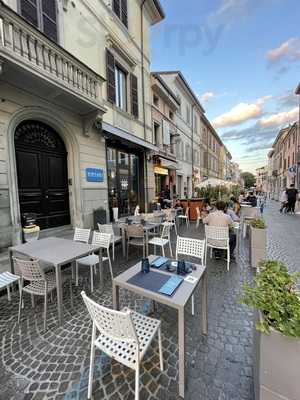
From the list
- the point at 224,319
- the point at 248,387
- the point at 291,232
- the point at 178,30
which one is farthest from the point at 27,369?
the point at 178,30

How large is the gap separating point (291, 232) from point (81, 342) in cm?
774

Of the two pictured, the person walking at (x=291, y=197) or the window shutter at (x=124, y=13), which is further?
the person walking at (x=291, y=197)

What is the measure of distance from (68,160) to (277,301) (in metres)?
6.44

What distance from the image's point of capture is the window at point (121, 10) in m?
7.58

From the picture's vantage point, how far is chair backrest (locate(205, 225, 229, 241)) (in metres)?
3.96

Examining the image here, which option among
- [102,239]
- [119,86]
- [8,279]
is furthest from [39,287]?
[119,86]

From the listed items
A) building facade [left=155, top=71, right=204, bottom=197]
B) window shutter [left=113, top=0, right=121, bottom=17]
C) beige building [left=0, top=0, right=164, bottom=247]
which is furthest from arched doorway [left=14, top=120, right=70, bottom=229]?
building facade [left=155, top=71, right=204, bottom=197]

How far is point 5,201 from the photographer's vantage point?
4.30m

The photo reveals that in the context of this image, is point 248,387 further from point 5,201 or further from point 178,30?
point 178,30

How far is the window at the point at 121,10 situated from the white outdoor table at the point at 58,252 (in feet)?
30.8

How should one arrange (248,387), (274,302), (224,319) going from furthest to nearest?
(224,319) < (248,387) < (274,302)

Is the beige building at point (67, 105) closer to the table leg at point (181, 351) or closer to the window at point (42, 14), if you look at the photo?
the window at point (42, 14)

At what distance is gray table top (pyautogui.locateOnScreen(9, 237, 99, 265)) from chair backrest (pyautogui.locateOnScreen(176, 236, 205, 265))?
138cm

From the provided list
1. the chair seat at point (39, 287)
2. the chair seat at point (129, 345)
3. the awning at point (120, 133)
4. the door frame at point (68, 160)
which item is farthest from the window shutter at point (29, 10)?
the chair seat at point (129, 345)
